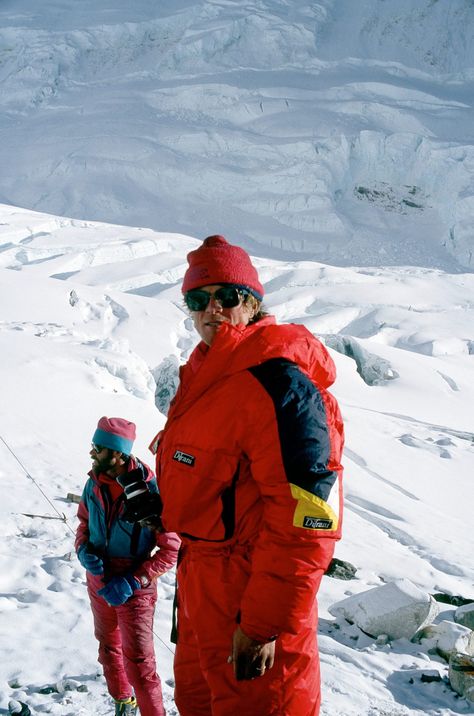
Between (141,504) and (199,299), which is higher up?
(199,299)

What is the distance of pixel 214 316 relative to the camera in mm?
1763

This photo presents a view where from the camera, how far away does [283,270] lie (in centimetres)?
2688

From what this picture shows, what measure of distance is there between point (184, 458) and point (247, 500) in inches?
7.5

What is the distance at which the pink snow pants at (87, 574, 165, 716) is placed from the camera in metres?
2.42

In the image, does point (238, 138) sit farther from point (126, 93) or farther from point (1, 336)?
point (1, 336)

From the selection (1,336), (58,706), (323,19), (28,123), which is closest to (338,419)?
(58,706)

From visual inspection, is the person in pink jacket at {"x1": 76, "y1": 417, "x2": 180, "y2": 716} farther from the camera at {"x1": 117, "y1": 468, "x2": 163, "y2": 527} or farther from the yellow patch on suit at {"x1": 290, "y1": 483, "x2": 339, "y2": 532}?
the yellow patch on suit at {"x1": 290, "y1": 483, "x2": 339, "y2": 532}

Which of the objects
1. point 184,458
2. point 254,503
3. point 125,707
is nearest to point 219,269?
point 184,458

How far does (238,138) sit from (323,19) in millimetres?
20628

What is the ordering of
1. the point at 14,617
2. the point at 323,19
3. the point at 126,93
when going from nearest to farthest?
1. the point at 14,617
2. the point at 126,93
3. the point at 323,19

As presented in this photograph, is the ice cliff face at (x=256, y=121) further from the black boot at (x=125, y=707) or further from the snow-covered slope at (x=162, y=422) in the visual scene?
→ the black boot at (x=125, y=707)

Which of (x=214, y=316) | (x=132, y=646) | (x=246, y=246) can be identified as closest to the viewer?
(x=214, y=316)

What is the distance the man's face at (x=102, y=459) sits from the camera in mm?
2512

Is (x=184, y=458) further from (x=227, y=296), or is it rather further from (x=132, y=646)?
(x=132, y=646)
